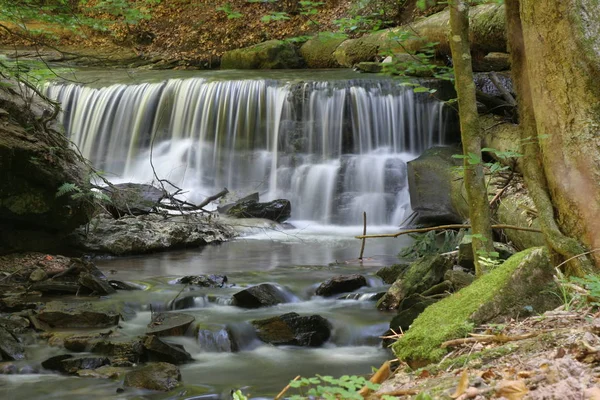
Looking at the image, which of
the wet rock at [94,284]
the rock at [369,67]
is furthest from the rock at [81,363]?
the rock at [369,67]

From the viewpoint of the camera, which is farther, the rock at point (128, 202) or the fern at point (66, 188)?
the rock at point (128, 202)

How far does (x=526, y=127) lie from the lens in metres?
4.61

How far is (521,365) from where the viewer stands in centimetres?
263

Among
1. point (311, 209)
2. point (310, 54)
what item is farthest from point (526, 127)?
point (310, 54)

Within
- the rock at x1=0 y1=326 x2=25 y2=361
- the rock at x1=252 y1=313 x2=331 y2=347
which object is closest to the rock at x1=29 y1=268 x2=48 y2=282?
the rock at x1=0 y1=326 x2=25 y2=361

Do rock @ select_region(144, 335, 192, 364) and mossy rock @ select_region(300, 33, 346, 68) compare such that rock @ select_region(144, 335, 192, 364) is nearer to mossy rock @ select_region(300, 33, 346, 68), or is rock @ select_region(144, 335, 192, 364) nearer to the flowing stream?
the flowing stream

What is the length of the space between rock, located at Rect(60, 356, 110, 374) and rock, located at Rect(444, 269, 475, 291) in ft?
9.80

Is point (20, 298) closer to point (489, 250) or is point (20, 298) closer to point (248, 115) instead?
point (489, 250)

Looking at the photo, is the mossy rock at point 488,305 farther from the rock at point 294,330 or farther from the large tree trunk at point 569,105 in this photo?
the rock at point 294,330

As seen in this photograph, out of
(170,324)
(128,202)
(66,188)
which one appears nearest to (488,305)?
(170,324)

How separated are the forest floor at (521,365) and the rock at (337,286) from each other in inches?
158

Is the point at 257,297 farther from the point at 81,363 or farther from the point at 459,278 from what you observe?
the point at 81,363

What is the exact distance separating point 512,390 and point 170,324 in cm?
432

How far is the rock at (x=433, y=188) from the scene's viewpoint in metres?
10.9
